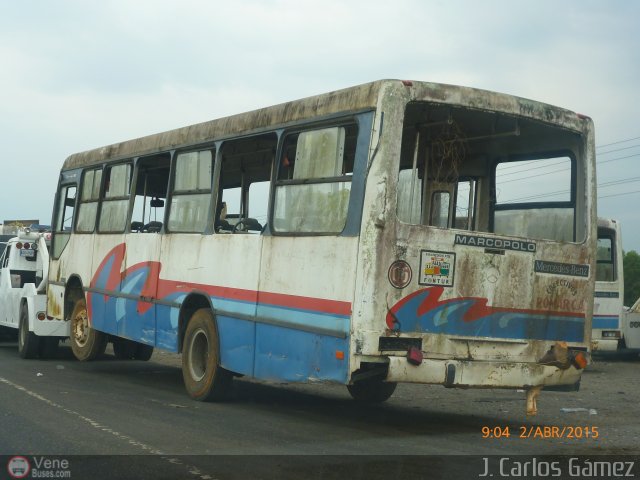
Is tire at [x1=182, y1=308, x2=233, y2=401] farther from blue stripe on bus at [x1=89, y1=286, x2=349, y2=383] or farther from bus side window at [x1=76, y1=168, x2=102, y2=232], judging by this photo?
bus side window at [x1=76, y1=168, x2=102, y2=232]

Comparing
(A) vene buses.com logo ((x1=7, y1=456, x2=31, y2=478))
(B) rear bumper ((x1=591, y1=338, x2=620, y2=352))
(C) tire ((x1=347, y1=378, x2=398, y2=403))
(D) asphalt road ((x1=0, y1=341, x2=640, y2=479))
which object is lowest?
(A) vene buses.com logo ((x1=7, y1=456, x2=31, y2=478))

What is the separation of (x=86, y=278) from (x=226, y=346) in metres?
5.01

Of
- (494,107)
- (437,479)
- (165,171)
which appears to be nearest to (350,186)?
(494,107)

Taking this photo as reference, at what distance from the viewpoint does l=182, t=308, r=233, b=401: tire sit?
34.6 feet

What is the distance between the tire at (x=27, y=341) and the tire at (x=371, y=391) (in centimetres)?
711

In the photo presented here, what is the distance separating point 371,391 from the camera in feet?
37.3

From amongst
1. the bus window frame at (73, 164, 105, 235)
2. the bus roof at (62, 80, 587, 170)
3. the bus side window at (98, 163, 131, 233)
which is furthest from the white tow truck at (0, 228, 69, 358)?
the bus roof at (62, 80, 587, 170)

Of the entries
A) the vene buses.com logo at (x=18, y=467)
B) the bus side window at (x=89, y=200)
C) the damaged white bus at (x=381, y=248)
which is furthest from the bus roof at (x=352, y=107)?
the vene buses.com logo at (x=18, y=467)

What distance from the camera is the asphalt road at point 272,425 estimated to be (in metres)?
7.13

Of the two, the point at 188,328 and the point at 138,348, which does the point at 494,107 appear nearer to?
the point at 188,328

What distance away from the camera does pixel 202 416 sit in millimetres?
9516

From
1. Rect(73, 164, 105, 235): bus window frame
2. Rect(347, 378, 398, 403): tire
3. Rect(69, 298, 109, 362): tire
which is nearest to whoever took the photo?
Rect(347, 378, 398, 403): tire

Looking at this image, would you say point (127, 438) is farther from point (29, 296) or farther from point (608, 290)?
point (608, 290)

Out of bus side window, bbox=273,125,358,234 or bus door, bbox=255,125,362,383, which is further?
bus side window, bbox=273,125,358,234
